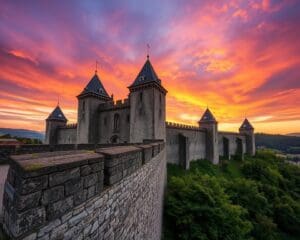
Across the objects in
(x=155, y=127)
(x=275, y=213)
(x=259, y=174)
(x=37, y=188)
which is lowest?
(x=275, y=213)

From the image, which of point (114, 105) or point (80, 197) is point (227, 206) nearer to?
point (80, 197)

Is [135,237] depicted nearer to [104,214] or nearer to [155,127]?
[104,214]

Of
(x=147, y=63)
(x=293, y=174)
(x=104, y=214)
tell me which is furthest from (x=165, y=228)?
(x=293, y=174)

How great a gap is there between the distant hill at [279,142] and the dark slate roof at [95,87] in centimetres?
15297

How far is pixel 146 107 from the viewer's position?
20.5 m

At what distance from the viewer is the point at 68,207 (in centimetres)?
191

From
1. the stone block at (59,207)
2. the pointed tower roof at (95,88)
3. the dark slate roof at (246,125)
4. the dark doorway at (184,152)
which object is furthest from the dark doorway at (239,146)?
the stone block at (59,207)

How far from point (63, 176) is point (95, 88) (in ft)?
87.0

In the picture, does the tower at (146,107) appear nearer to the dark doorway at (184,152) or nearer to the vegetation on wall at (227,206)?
the vegetation on wall at (227,206)

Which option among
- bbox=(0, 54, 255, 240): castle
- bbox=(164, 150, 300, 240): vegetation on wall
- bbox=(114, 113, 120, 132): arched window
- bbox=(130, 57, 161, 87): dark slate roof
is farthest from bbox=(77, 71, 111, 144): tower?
bbox=(0, 54, 255, 240): castle

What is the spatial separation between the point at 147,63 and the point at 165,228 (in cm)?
1874

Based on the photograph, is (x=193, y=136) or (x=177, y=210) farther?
(x=193, y=136)

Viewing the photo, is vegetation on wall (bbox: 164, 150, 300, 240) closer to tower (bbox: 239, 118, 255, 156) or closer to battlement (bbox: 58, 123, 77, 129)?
tower (bbox: 239, 118, 255, 156)

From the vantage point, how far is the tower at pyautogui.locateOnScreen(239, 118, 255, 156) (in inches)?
2137
